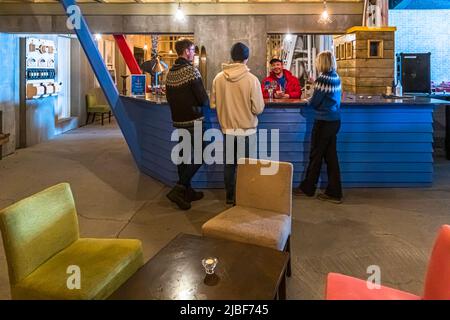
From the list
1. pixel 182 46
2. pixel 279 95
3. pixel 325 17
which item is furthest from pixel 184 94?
pixel 325 17

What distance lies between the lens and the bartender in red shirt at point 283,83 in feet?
17.3

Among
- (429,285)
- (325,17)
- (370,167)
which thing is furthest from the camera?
(325,17)

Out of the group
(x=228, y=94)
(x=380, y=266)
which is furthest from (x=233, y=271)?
(x=228, y=94)

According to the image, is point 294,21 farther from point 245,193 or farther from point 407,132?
point 245,193

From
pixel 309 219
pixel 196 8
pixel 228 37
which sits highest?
pixel 196 8

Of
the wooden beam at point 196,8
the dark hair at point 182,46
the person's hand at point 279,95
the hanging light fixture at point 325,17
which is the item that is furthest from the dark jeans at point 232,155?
the wooden beam at point 196,8

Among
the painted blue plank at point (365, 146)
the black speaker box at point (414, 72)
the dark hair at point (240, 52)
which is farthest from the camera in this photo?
the black speaker box at point (414, 72)

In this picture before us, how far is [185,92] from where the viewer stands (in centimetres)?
413

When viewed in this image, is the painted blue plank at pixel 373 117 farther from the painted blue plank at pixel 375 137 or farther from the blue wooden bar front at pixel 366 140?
the painted blue plank at pixel 375 137

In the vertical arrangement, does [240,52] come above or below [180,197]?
above

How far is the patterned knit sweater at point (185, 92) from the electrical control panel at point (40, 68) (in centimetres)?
501

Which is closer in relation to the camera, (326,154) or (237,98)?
(237,98)

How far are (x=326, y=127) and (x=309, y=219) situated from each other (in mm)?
1048

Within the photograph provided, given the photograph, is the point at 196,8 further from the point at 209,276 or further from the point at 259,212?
the point at 209,276
